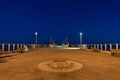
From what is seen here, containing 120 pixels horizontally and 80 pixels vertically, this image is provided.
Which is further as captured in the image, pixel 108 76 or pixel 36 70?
pixel 36 70

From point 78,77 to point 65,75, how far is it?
2.41 feet

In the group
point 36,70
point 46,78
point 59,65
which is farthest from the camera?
point 59,65

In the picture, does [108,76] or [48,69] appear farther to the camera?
[48,69]

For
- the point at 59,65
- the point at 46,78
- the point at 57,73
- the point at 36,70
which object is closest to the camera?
the point at 46,78

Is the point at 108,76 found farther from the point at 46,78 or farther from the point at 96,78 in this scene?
the point at 46,78

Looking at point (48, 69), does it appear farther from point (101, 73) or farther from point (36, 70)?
point (101, 73)

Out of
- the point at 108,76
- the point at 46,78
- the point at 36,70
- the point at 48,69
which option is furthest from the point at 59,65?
the point at 108,76

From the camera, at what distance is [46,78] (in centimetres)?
786

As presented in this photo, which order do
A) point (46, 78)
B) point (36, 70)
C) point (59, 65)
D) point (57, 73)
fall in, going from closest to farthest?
1. point (46, 78)
2. point (57, 73)
3. point (36, 70)
4. point (59, 65)

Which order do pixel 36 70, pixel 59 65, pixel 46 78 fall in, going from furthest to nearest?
1. pixel 59 65
2. pixel 36 70
3. pixel 46 78

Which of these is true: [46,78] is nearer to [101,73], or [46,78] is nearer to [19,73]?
[19,73]

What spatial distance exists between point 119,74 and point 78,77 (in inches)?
100

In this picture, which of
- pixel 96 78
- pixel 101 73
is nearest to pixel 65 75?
pixel 96 78

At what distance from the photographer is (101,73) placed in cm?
889
